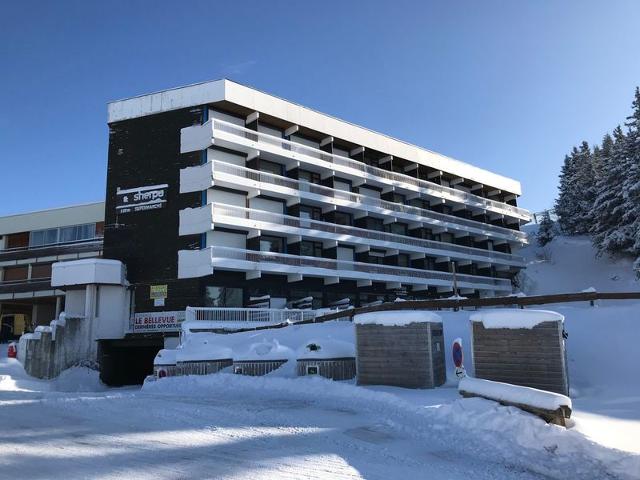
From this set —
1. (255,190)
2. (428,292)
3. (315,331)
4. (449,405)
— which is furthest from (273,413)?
(428,292)

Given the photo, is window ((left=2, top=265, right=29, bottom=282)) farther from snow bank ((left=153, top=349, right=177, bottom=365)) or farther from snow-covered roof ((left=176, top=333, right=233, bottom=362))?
snow-covered roof ((left=176, top=333, right=233, bottom=362))

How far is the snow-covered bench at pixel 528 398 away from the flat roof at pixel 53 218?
4368 centimetres

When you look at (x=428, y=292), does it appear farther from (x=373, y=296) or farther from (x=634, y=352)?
(x=634, y=352)

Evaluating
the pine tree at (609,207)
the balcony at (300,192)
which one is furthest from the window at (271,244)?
the pine tree at (609,207)

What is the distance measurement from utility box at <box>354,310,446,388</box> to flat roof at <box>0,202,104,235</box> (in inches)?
1544

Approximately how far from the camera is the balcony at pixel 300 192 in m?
33.3

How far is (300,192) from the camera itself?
1480 inches

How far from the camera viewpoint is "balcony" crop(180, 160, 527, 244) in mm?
33344

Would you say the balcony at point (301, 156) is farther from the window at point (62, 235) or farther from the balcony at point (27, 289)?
the balcony at point (27, 289)

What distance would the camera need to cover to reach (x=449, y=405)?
9.34 metres

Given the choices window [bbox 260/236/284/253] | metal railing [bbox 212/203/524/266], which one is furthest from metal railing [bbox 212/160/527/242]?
window [bbox 260/236/284/253]

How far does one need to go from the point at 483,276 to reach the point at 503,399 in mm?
47633

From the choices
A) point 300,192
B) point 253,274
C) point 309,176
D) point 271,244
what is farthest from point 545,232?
point 253,274

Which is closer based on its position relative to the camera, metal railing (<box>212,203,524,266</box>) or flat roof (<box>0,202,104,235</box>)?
metal railing (<box>212,203,524,266</box>)
